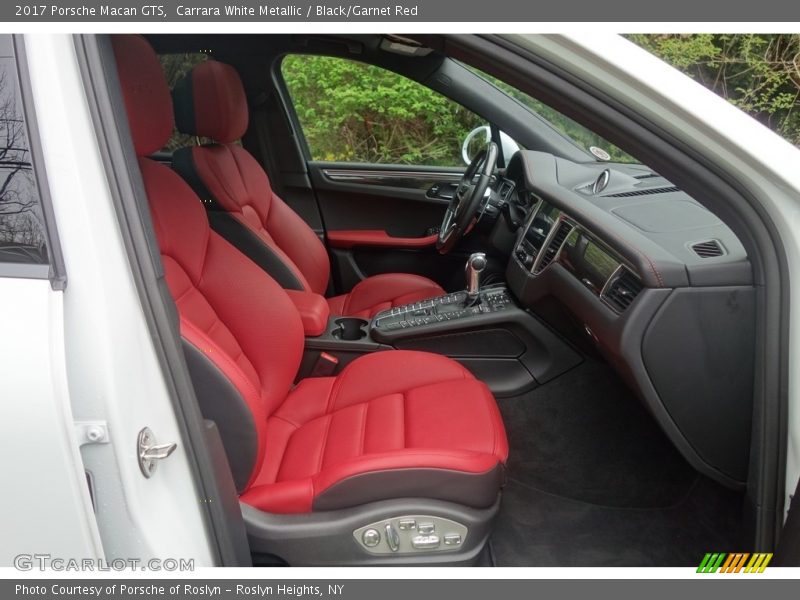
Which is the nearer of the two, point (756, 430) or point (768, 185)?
point (768, 185)

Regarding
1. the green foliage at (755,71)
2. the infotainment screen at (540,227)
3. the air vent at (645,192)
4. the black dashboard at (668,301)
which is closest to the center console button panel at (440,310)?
the infotainment screen at (540,227)

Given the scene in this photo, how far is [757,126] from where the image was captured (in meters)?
1.07

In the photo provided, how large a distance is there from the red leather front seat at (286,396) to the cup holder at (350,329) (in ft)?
1.01

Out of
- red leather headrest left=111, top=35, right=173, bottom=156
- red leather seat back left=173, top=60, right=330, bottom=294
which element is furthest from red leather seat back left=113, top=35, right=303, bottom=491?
→ red leather seat back left=173, top=60, right=330, bottom=294

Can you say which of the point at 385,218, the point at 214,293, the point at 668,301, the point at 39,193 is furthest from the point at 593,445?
the point at 385,218

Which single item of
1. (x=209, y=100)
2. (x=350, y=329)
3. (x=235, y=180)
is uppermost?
(x=209, y=100)

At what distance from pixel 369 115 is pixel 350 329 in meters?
2.10

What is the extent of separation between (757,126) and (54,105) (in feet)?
3.45

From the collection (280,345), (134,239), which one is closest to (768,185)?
(134,239)

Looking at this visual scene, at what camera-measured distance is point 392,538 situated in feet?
4.69

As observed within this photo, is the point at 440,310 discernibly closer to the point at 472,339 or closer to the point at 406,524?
the point at 472,339

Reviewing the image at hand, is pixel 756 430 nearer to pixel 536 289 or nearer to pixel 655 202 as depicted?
pixel 655 202

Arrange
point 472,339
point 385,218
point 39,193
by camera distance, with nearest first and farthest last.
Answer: point 39,193 < point 472,339 < point 385,218

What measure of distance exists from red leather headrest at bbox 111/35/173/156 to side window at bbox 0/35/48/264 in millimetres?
400
